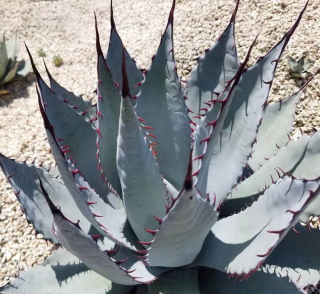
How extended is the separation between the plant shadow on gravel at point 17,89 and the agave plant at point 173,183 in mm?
1842

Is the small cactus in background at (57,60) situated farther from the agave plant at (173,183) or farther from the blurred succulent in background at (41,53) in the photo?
the agave plant at (173,183)

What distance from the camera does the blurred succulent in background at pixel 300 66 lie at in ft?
6.73

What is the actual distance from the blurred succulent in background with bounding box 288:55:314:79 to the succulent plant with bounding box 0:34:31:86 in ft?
7.12

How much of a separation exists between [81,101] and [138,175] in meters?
0.52

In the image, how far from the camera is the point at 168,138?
4.03 feet

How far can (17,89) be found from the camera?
3.17 meters

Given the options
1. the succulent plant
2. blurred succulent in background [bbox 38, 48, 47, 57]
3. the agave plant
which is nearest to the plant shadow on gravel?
the succulent plant

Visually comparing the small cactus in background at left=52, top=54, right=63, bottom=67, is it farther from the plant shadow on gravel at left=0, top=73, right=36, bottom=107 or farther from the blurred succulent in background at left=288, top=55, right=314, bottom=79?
the blurred succulent in background at left=288, top=55, right=314, bottom=79

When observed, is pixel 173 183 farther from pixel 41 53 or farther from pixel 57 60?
pixel 41 53

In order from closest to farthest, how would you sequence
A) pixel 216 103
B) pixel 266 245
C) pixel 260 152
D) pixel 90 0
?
pixel 266 245 → pixel 216 103 → pixel 260 152 → pixel 90 0

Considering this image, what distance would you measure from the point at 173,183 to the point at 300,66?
3.89 feet

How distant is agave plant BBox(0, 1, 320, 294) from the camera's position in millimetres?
968

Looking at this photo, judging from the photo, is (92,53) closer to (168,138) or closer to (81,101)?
(81,101)

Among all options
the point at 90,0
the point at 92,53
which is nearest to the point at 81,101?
the point at 92,53
